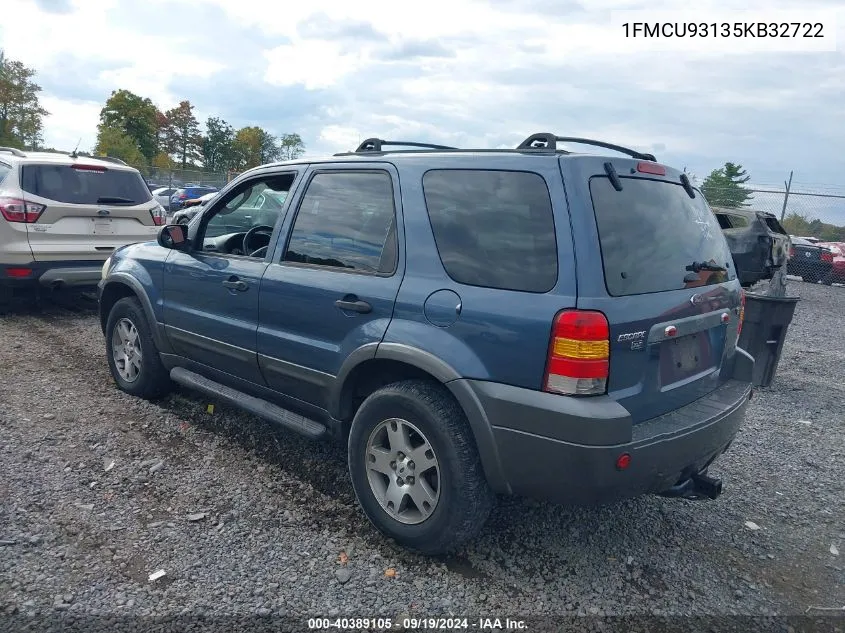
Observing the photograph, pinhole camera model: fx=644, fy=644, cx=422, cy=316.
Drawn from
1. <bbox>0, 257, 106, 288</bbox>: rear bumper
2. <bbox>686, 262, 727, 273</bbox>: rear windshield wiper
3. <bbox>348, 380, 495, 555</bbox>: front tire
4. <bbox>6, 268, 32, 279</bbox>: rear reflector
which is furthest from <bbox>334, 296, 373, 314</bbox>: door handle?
<bbox>6, 268, 32, 279</bbox>: rear reflector

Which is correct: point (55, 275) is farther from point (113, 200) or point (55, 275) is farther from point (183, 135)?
point (183, 135)

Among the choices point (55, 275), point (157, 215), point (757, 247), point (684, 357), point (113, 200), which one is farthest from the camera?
point (157, 215)

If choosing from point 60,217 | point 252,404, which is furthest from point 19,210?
point 252,404

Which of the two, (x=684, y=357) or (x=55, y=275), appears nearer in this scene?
(x=684, y=357)

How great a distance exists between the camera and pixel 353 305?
3.24m

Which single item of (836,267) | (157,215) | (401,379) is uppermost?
(157,215)

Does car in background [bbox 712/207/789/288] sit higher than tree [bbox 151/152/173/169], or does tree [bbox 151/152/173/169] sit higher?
tree [bbox 151/152/173/169]

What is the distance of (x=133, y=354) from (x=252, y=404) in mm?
1596

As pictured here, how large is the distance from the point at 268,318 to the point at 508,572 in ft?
6.25

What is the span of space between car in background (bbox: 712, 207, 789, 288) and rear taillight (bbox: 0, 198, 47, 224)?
724cm

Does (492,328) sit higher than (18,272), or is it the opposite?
(492,328)

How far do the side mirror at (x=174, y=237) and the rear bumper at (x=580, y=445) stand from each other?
2.58 metres

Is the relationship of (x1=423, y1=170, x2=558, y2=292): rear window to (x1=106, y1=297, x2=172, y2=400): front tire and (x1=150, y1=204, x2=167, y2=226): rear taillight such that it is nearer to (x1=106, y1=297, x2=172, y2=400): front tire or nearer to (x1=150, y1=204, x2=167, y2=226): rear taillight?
(x1=106, y1=297, x2=172, y2=400): front tire

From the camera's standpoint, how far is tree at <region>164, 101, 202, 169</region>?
81.7m
